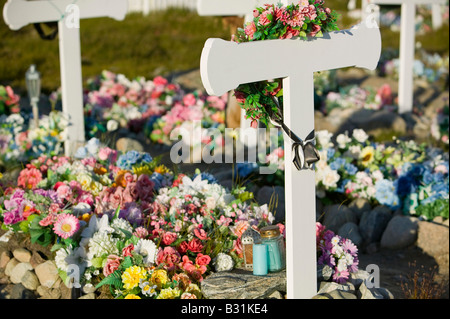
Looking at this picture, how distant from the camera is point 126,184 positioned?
14.0 feet

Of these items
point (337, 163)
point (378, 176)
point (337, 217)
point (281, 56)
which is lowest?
point (337, 217)

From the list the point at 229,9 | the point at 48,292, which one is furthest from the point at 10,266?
the point at 229,9

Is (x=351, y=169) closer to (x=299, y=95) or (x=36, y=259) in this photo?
(x=299, y=95)

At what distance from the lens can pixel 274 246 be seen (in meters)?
3.28

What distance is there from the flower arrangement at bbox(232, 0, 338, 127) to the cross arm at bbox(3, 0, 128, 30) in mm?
3079

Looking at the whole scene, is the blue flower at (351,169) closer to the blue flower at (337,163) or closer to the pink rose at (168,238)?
the blue flower at (337,163)

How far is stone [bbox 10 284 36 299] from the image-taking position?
11.3 ft

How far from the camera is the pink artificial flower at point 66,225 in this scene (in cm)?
348

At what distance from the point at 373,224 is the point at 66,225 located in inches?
97.8

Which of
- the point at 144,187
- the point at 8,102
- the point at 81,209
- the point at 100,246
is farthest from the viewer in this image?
the point at 8,102

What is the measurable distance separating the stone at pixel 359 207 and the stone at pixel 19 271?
2.66 metres

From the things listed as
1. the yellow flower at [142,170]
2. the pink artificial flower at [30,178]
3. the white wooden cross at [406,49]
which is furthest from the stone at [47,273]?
the white wooden cross at [406,49]

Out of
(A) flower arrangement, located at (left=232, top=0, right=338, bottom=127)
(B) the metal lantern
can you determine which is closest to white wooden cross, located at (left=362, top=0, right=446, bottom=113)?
(B) the metal lantern

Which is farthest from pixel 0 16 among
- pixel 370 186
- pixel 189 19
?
pixel 370 186
